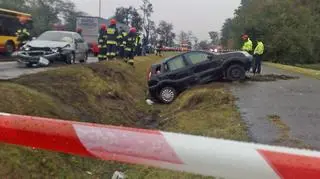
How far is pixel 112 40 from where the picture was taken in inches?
923

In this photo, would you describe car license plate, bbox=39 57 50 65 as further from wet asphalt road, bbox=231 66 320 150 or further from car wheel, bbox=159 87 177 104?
wet asphalt road, bbox=231 66 320 150

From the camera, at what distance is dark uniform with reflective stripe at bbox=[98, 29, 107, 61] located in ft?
80.2

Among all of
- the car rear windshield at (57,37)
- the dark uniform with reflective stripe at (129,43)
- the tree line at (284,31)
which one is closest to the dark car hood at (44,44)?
the car rear windshield at (57,37)

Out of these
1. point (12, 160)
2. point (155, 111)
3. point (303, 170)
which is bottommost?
point (155, 111)

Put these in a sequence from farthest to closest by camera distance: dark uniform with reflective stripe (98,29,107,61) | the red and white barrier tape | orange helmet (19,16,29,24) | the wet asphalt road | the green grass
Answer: orange helmet (19,16,29,24), dark uniform with reflective stripe (98,29,107,61), the wet asphalt road, the green grass, the red and white barrier tape

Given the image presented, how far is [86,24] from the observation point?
45.3 metres

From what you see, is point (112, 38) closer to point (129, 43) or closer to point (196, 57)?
point (129, 43)

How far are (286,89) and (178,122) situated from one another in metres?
6.90

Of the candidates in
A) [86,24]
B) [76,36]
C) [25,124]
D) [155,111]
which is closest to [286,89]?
[155,111]

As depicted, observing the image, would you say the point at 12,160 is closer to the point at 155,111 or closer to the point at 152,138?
the point at 152,138

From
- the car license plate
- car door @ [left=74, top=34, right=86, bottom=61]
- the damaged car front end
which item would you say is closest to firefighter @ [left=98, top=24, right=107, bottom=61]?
→ car door @ [left=74, top=34, right=86, bottom=61]

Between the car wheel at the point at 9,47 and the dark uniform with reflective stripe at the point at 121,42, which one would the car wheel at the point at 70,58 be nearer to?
the dark uniform with reflective stripe at the point at 121,42

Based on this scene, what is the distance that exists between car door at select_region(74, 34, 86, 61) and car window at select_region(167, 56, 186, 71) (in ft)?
23.2

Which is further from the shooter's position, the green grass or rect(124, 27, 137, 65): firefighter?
rect(124, 27, 137, 65): firefighter
